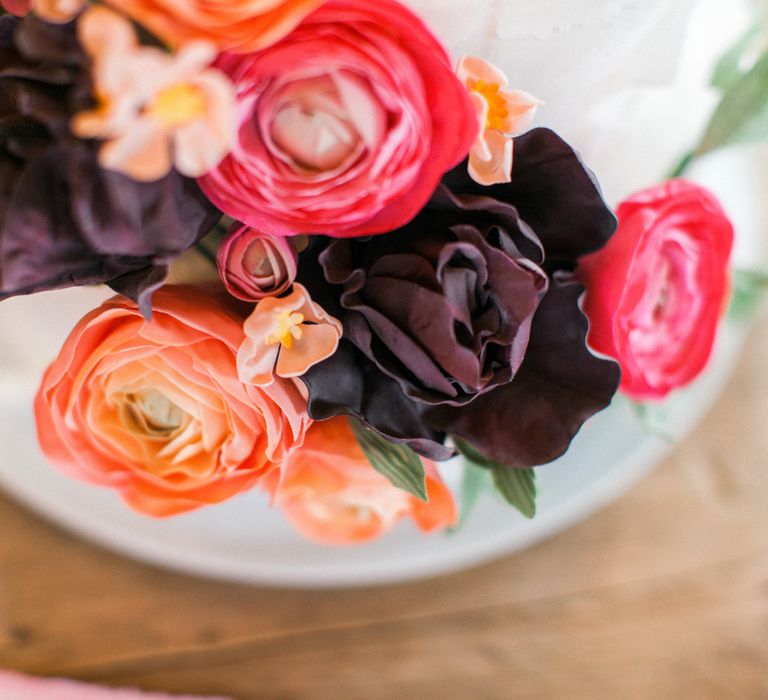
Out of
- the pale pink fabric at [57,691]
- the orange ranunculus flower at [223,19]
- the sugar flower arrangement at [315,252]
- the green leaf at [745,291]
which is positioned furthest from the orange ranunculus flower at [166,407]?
the green leaf at [745,291]

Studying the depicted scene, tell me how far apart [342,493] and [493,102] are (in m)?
0.20

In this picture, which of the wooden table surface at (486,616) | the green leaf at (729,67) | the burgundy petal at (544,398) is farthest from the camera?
the wooden table surface at (486,616)

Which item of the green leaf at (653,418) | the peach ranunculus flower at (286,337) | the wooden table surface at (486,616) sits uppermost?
the peach ranunculus flower at (286,337)

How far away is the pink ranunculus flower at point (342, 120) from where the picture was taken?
0.84 ft

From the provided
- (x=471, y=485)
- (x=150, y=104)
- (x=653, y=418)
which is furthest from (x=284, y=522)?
(x=150, y=104)

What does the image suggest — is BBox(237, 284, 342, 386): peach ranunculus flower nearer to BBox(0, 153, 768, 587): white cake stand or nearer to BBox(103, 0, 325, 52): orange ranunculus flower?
BBox(103, 0, 325, 52): orange ranunculus flower

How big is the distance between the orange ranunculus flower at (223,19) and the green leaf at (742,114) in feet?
0.88

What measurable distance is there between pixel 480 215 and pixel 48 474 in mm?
346

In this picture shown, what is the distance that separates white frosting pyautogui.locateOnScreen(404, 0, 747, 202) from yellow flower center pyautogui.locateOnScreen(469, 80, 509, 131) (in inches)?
1.4

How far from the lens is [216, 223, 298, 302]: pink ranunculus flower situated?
29cm

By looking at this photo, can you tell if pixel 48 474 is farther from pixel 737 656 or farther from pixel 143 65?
pixel 737 656

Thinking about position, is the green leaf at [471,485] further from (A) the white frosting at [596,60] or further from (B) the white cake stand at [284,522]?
(A) the white frosting at [596,60]

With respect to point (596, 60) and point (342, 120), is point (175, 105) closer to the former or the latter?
point (342, 120)

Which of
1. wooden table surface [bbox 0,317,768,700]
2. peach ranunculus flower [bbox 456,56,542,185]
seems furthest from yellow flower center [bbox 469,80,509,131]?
wooden table surface [bbox 0,317,768,700]
